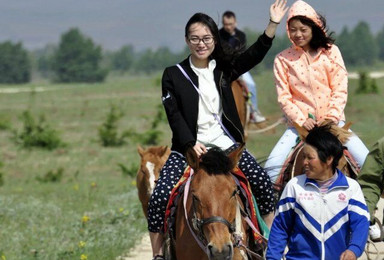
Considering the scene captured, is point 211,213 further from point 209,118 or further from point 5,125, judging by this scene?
point 5,125

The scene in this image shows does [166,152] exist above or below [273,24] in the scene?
below

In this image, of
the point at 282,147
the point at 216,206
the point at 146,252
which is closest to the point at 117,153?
the point at 146,252

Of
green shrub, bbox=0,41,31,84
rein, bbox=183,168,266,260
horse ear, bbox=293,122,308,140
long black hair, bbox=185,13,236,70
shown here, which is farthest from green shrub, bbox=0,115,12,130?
green shrub, bbox=0,41,31,84

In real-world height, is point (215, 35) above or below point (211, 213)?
above

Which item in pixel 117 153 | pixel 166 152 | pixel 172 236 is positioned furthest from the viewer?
pixel 117 153

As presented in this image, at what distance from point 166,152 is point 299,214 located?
18.9 feet

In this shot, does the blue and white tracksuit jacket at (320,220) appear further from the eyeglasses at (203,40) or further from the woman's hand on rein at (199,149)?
the eyeglasses at (203,40)

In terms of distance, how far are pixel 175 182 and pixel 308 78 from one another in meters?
1.68

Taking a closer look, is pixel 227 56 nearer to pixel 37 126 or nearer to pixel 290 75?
pixel 290 75

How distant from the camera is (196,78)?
23.3ft

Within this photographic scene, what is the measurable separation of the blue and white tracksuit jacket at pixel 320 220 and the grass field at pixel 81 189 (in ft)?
12.1

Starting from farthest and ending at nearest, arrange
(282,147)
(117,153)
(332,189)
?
(117,153)
(282,147)
(332,189)

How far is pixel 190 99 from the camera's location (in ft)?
23.0

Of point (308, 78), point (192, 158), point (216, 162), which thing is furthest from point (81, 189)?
point (216, 162)
